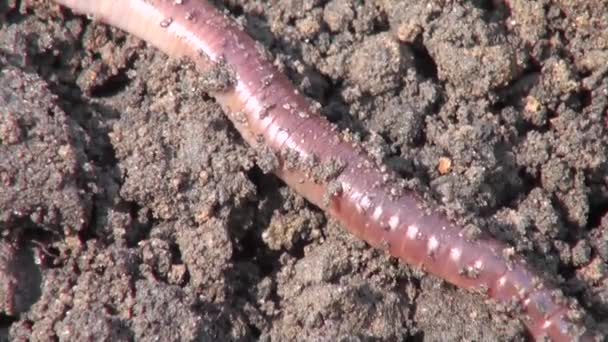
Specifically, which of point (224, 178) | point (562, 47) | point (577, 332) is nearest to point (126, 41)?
point (224, 178)

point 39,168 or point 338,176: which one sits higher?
point 338,176

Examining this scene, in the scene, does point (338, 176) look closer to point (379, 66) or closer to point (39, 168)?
point (379, 66)

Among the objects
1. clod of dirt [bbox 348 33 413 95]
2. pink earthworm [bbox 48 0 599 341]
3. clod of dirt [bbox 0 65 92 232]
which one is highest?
clod of dirt [bbox 348 33 413 95]

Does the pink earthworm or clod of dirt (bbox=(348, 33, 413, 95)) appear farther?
clod of dirt (bbox=(348, 33, 413, 95))

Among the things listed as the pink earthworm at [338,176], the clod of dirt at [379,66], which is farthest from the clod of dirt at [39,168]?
the clod of dirt at [379,66]

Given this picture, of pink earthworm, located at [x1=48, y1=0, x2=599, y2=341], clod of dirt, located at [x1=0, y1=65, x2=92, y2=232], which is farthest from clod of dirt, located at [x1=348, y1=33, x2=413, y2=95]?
clod of dirt, located at [x1=0, y1=65, x2=92, y2=232]

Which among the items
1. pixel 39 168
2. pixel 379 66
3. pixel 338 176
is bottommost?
pixel 39 168

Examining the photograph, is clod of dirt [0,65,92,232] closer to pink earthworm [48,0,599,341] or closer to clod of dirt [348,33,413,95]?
pink earthworm [48,0,599,341]

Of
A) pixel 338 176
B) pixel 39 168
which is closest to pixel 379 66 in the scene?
pixel 338 176

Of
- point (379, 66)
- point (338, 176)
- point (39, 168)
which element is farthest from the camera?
point (379, 66)
